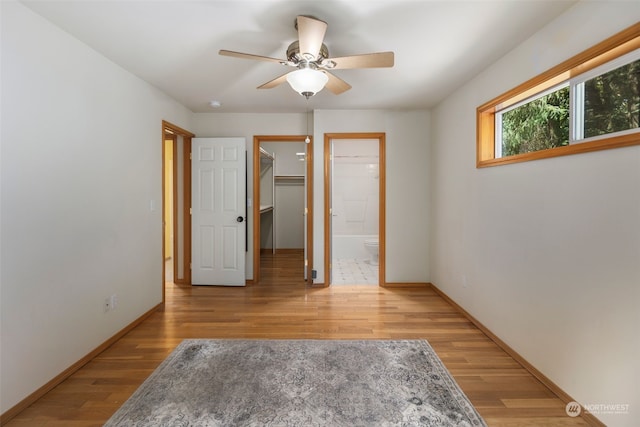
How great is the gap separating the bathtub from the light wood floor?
6.01 feet

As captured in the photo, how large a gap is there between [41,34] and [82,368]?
234cm

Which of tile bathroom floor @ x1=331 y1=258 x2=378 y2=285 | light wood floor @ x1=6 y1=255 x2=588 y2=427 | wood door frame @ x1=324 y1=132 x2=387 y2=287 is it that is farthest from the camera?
tile bathroom floor @ x1=331 y1=258 x2=378 y2=285

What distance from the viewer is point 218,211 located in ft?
13.6

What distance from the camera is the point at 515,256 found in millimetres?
2316

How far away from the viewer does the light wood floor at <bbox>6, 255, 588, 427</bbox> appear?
5.79 ft

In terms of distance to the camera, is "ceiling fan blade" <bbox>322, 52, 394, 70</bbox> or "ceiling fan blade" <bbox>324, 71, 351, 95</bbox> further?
"ceiling fan blade" <bbox>324, 71, 351, 95</bbox>

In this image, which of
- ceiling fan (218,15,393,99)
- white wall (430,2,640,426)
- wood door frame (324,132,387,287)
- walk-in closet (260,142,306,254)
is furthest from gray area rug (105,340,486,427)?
walk-in closet (260,142,306,254)

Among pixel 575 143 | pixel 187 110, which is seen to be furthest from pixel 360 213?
pixel 575 143

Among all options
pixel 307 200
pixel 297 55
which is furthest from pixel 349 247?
pixel 297 55

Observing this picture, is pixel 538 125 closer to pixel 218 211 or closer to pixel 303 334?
pixel 303 334

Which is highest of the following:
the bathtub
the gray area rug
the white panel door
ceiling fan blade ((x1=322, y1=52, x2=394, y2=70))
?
ceiling fan blade ((x1=322, y1=52, x2=394, y2=70))

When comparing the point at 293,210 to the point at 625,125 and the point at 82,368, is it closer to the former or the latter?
the point at 82,368

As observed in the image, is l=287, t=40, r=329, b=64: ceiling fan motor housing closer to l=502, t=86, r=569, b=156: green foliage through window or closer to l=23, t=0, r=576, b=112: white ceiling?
l=23, t=0, r=576, b=112: white ceiling

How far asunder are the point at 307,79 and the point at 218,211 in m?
2.66
